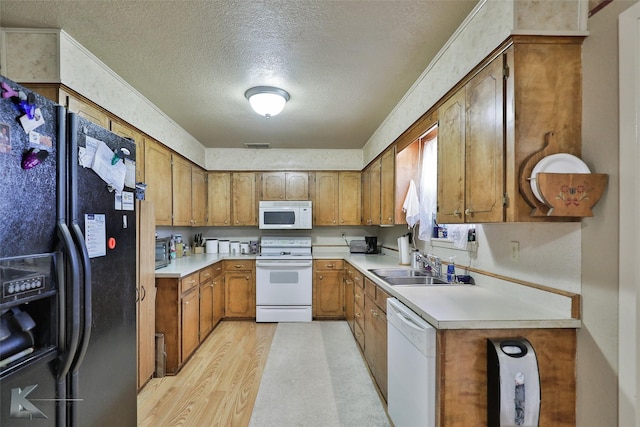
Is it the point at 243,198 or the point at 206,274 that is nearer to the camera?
the point at 206,274

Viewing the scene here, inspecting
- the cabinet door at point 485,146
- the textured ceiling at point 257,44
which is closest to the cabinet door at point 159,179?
the textured ceiling at point 257,44

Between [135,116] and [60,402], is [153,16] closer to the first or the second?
[135,116]

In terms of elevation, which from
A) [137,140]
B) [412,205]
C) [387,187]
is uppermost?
[137,140]

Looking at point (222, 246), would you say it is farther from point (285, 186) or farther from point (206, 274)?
point (285, 186)

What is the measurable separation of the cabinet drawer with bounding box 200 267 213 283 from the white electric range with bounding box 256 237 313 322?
0.67 metres

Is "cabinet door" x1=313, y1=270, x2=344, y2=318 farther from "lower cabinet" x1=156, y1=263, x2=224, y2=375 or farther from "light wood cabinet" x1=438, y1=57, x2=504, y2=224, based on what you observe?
"light wood cabinet" x1=438, y1=57, x2=504, y2=224

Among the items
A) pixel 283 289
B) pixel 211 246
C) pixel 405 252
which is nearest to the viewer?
pixel 405 252

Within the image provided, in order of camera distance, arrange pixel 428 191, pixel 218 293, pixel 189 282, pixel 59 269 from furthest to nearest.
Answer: pixel 218 293, pixel 189 282, pixel 428 191, pixel 59 269

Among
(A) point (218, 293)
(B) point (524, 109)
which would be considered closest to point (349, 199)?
(A) point (218, 293)

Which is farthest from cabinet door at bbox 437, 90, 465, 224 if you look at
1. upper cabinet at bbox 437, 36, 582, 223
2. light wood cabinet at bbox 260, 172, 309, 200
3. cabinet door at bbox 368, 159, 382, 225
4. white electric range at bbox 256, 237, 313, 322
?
light wood cabinet at bbox 260, 172, 309, 200

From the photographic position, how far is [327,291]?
14.0ft

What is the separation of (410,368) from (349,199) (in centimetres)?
321

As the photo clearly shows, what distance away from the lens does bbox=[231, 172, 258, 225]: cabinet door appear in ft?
15.0

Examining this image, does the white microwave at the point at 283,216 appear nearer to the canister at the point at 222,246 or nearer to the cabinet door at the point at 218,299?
the canister at the point at 222,246
